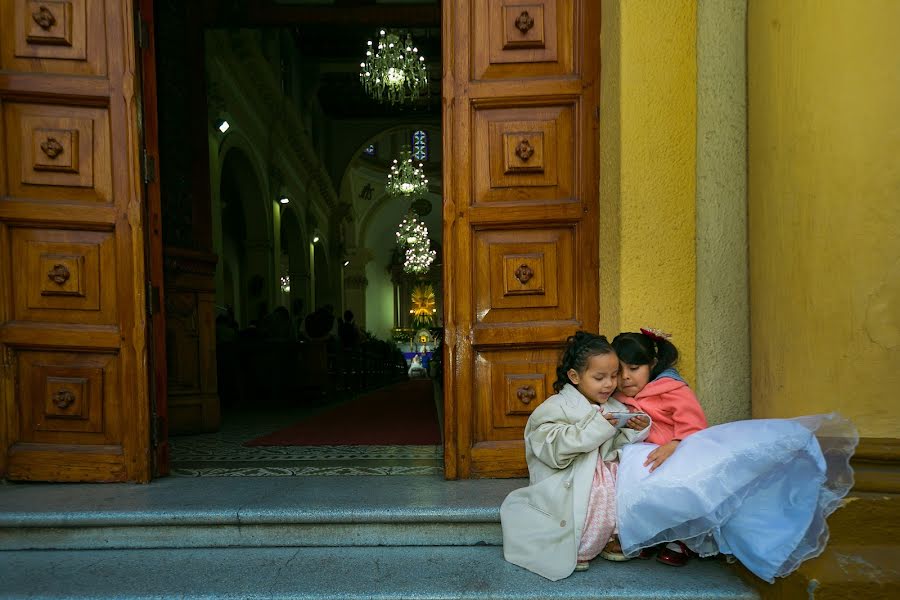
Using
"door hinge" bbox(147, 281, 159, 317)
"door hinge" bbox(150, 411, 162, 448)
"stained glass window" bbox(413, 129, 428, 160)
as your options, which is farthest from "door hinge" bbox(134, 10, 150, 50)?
"stained glass window" bbox(413, 129, 428, 160)

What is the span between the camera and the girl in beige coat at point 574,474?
2.18 metres

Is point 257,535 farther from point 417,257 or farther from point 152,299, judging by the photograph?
point 417,257

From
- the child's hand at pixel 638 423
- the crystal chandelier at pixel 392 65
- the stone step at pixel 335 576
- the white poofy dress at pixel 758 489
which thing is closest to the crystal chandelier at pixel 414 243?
the crystal chandelier at pixel 392 65

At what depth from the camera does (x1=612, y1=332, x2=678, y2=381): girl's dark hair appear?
236cm

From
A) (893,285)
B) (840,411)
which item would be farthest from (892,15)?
(840,411)

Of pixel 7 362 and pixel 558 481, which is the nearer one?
pixel 558 481

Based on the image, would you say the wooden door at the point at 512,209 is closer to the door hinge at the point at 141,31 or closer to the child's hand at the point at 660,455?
the child's hand at the point at 660,455

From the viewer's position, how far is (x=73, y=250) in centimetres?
307

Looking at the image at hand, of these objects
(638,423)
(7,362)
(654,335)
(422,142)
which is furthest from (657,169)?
(422,142)

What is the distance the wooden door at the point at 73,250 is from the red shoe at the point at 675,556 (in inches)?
102

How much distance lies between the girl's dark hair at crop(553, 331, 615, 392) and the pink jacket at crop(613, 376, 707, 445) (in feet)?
0.87

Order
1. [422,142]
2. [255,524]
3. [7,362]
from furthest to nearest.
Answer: [422,142], [7,362], [255,524]

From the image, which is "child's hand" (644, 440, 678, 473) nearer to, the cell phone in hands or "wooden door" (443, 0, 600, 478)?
the cell phone in hands

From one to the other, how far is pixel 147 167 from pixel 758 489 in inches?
128
